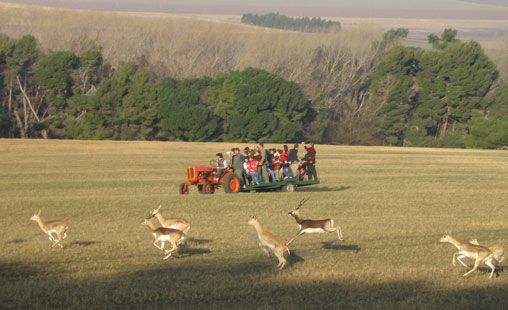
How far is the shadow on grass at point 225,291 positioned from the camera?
13125 mm

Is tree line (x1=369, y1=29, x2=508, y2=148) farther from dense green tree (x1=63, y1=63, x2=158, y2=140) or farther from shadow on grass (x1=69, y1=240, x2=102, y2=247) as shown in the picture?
shadow on grass (x1=69, y1=240, x2=102, y2=247)

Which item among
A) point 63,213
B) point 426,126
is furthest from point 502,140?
point 63,213

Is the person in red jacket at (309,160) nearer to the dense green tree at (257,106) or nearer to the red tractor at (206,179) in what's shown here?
the red tractor at (206,179)

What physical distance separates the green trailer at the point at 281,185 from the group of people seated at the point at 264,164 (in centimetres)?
21

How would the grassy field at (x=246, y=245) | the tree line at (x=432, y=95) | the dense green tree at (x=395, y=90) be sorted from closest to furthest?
the grassy field at (x=246, y=245) → the tree line at (x=432, y=95) → the dense green tree at (x=395, y=90)

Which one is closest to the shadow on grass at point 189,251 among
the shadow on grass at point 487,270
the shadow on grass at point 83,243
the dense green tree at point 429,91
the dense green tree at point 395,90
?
the shadow on grass at point 83,243

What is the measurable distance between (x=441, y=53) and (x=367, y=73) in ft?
37.5

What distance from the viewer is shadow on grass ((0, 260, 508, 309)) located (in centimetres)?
1312

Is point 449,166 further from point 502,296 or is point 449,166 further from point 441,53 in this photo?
point 441,53

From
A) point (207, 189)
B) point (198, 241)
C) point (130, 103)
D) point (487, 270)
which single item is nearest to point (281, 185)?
point (207, 189)

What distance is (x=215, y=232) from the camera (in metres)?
21.1

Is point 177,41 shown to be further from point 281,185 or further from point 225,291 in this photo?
point 225,291

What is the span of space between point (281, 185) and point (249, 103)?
179ft

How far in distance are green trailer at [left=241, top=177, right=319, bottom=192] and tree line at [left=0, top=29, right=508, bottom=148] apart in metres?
51.2
